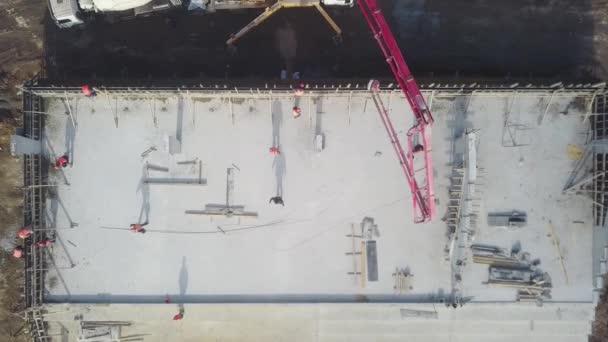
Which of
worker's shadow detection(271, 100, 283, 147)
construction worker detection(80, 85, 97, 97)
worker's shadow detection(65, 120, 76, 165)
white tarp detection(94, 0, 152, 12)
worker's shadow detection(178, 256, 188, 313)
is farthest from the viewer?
white tarp detection(94, 0, 152, 12)

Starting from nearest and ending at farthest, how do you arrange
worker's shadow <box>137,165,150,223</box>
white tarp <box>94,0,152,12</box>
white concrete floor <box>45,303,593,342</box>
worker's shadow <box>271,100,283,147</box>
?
white concrete floor <box>45,303,593,342</box>
worker's shadow <box>271,100,283,147</box>
worker's shadow <box>137,165,150,223</box>
white tarp <box>94,0,152,12</box>

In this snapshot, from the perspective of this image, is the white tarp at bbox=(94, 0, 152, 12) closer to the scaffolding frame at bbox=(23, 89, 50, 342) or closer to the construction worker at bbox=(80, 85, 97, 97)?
→ the construction worker at bbox=(80, 85, 97, 97)

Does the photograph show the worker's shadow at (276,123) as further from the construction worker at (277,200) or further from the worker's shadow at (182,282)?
the worker's shadow at (182,282)

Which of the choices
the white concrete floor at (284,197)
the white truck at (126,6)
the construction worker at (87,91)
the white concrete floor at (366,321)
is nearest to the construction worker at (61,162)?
the white concrete floor at (284,197)

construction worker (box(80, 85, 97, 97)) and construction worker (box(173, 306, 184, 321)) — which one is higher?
construction worker (box(80, 85, 97, 97))

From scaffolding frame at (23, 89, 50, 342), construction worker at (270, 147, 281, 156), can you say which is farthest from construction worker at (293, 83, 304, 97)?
scaffolding frame at (23, 89, 50, 342)

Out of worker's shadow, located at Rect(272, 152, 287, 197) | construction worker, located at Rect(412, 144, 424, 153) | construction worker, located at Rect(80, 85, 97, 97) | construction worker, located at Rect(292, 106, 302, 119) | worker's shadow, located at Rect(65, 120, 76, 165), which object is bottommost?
worker's shadow, located at Rect(272, 152, 287, 197)

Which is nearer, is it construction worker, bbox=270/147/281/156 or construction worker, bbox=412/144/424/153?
construction worker, bbox=412/144/424/153

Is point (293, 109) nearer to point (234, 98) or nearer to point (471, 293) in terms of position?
point (234, 98)
